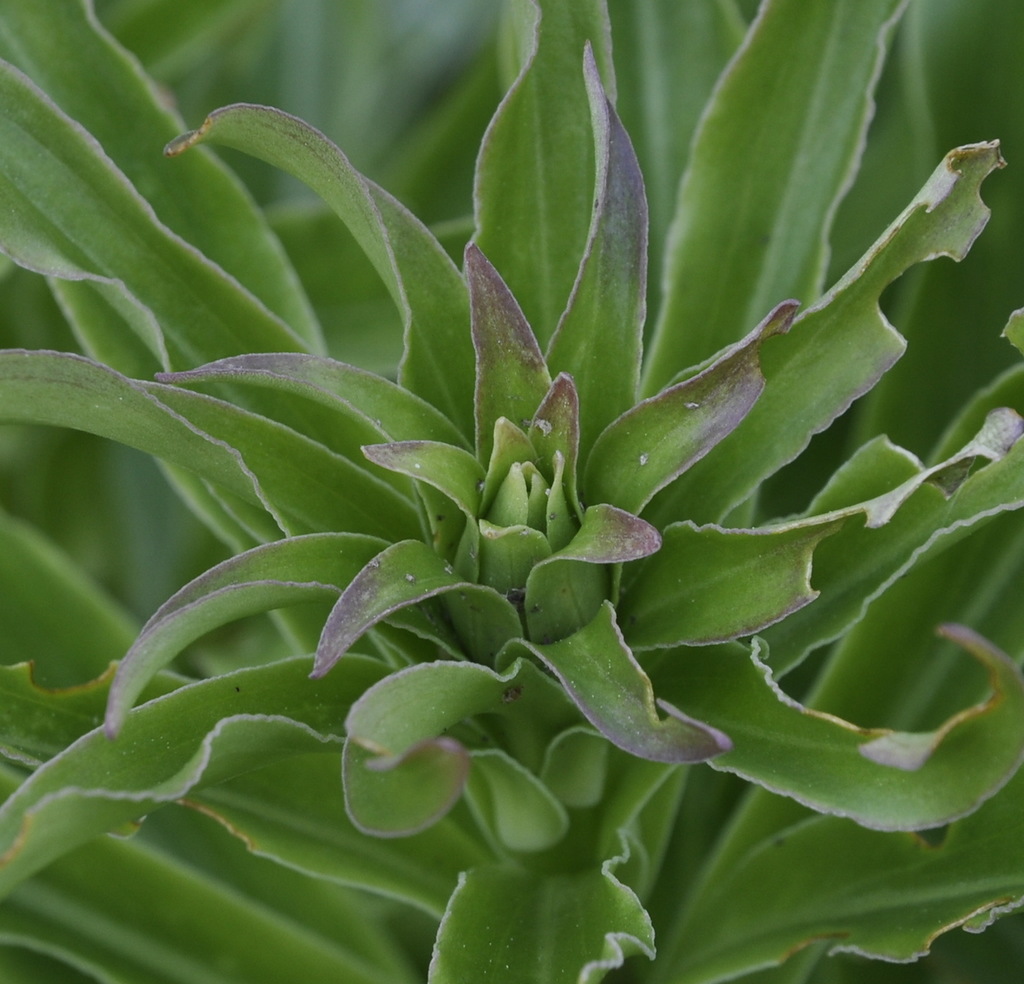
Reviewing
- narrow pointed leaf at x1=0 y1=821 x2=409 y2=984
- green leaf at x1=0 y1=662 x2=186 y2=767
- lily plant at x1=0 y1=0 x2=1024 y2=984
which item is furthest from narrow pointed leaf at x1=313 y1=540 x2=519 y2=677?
narrow pointed leaf at x1=0 y1=821 x2=409 y2=984

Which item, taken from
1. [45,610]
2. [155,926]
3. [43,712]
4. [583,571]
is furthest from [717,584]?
[45,610]

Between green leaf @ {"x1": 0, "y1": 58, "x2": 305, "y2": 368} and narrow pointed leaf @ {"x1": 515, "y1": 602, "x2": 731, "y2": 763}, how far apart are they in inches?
12.8

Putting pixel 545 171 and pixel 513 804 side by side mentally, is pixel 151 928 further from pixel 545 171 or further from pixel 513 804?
pixel 545 171

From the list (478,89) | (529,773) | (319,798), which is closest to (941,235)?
(529,773)

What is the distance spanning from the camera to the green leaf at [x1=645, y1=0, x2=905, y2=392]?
0.88 metres

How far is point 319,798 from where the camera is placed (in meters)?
0.87

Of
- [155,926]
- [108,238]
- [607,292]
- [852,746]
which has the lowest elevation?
[155,926]

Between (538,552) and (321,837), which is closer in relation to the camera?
(538,552)

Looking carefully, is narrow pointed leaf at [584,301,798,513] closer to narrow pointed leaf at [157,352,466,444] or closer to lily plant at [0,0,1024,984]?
lily plant at [0,0,1024,984]

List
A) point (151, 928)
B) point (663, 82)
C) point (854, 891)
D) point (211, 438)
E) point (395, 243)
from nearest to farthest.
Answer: point (211, 438)
point (395, 243)
point (854, 891)
point (151, 928)
point (663, 82)

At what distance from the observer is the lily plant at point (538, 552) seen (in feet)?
2.04

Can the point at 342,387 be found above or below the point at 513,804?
above

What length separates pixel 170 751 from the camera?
2.22ft

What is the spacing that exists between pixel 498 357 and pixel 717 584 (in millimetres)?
182
